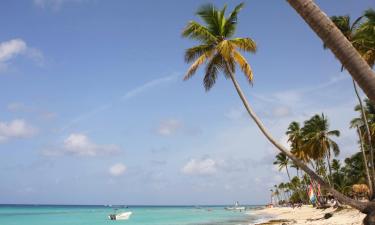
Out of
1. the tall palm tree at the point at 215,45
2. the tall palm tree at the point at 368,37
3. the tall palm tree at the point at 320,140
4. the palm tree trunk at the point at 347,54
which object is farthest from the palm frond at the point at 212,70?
the tall palm tree at the point at 320,140

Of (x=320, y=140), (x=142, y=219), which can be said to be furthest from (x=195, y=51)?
(x=142, y=219)

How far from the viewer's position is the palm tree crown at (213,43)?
1958 centimetres

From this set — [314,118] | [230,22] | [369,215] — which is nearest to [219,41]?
[230,22]

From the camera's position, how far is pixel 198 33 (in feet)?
65.1

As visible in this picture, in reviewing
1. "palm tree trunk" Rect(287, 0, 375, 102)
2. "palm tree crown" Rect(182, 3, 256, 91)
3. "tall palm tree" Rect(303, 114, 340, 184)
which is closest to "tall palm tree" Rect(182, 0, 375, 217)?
"palm tree crown" Rect(182, 3, 256, 91)

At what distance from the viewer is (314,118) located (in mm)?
52125

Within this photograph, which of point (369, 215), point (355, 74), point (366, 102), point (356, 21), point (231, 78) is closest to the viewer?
point (355, 74)

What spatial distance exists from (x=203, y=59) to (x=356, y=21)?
7.37 meters

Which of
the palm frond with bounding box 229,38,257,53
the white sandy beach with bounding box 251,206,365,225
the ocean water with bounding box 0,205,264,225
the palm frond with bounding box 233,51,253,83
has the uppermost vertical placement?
the palm frond with bounding box 229,38,257,53

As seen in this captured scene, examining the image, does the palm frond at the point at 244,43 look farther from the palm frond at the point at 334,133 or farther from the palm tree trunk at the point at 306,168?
the palm frond at the point at 334,133

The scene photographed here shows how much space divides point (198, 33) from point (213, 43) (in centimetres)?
84

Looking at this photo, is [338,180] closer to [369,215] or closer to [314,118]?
[314,118]

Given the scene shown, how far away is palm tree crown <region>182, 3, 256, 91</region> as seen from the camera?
19.6 metres

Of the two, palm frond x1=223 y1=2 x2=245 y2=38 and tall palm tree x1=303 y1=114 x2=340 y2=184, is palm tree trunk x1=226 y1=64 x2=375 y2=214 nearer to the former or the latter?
palm frond x1=223 y1=2 x2=245 y2=38
